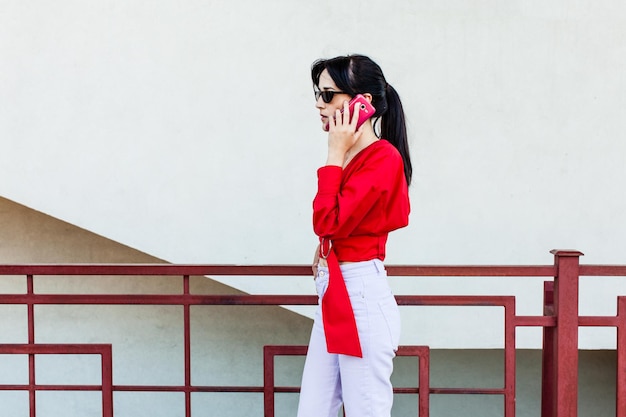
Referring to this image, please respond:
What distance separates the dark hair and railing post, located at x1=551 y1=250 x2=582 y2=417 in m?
0.80

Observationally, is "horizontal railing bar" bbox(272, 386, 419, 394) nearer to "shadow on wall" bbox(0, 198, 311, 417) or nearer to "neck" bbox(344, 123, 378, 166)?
"neck" bbox(344, 123, 378, 166)

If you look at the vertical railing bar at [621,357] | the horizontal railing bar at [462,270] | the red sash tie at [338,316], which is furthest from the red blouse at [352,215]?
the vertical railing bar at [621,357]

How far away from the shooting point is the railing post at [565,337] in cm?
230

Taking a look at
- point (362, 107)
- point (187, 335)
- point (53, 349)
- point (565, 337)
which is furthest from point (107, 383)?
point (565, 337)

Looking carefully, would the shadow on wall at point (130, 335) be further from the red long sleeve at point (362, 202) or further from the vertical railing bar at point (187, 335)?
the red long sleeve at point (362, 202)

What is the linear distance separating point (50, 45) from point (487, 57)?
197cm

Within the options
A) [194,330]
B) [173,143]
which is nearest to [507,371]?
[173,143]

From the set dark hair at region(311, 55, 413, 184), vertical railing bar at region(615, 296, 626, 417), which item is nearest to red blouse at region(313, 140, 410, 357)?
dark hair at region(311, 55, 413, 184)

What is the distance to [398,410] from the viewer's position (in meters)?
4.30

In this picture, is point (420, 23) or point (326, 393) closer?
point (326, 393)

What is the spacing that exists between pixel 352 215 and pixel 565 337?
109 cm

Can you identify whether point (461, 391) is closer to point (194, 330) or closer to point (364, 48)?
point (364, 48)

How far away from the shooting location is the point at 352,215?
1.62m

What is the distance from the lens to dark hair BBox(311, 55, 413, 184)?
1.70 m
